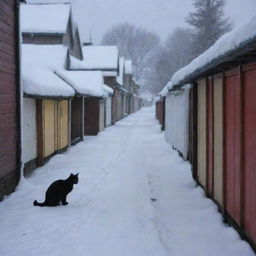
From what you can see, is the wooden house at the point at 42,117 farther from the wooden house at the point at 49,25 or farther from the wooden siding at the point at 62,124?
the wooden house at the point at 49,25

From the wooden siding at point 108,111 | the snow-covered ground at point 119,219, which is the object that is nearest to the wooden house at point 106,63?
the wooden siding at point 108,111

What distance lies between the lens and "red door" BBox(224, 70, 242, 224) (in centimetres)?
654

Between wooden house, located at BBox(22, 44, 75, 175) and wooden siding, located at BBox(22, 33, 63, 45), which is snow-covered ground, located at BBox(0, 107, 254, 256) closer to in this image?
wooden house, located at BBox(22, 44, 75, 175)

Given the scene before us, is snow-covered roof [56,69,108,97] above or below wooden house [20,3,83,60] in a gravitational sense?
below

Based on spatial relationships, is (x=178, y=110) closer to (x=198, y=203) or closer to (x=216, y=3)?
(x=198, y=203)

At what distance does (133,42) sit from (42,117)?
89.5 m

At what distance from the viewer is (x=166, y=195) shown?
9766 millimetres

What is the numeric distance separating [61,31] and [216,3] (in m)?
30.0

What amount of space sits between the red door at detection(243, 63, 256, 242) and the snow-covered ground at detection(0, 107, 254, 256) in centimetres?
36

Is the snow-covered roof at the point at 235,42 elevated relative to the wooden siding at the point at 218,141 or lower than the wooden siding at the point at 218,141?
elevated

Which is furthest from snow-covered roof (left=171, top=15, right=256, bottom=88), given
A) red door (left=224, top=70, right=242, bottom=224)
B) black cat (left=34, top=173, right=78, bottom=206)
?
black cat (left=34, top=173, right=78, bottom=206)

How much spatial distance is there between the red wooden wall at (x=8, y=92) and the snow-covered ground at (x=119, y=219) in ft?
2.40

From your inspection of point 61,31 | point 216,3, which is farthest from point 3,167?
point 216,3

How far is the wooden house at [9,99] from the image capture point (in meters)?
9.52
